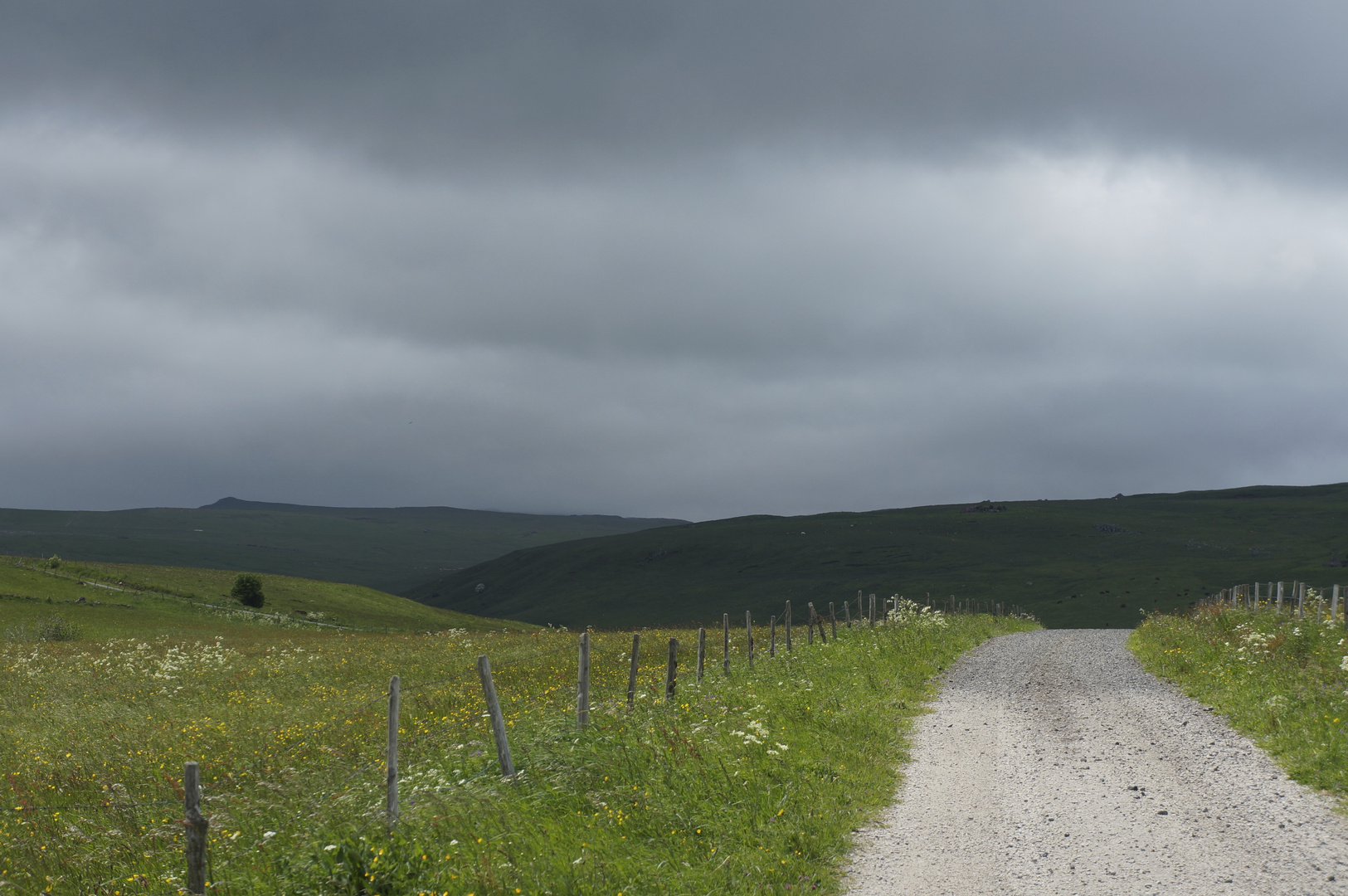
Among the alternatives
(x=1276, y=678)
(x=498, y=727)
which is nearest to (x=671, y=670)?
(x=498, y=727)

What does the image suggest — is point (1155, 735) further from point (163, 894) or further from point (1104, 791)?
point (163, 894)

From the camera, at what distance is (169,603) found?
68812 mm

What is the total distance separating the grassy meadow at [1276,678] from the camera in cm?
1160

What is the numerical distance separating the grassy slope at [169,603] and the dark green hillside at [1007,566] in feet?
172

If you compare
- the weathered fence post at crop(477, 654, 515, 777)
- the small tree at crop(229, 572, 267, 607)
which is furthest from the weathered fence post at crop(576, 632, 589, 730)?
the small tree at crop(229, 572, 267, 607)

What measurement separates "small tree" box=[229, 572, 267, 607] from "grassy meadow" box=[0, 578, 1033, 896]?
54.4 m

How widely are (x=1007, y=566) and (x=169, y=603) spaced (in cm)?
12870

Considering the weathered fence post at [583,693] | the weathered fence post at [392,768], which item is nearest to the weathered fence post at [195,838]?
the weathered fence post at [392,768]

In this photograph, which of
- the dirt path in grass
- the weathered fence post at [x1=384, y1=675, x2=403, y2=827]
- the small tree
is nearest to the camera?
the dirt path in grass

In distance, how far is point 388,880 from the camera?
7.90m

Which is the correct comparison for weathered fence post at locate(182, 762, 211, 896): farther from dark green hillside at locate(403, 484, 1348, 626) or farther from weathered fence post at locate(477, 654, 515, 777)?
dark green hillside at locate(403, 484, 1348, 626)

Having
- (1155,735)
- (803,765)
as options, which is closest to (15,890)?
(803,765)

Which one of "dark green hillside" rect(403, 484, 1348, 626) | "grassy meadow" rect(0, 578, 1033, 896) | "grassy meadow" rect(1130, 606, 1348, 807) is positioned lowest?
"dark green hillside" rect(403, 484, 1348, 626)

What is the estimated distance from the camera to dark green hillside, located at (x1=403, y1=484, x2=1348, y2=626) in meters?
120
